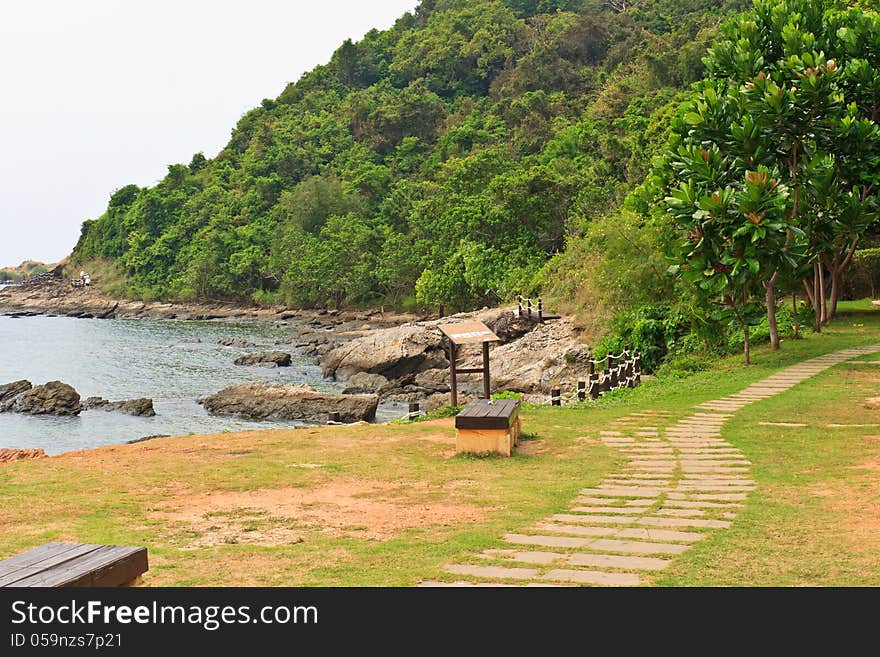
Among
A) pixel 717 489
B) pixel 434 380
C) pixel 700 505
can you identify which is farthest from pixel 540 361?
pixel 700 505

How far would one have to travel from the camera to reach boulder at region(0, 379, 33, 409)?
1387 inches

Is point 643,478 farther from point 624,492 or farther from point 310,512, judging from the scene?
point 310,512

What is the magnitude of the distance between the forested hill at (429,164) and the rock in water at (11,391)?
22.1m

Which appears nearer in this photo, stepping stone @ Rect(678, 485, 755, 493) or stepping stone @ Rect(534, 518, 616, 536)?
stepping stone @ Rect(534, 518, 616, 536)

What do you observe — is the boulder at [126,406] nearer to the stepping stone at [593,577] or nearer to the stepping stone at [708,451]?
the stepping stone at [708,451]

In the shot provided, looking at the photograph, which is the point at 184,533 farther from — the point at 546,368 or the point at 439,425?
the point at 546,368

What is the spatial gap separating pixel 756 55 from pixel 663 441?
37.5 ft

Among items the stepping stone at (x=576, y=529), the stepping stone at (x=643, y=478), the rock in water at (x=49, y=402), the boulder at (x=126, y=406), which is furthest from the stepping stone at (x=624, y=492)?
the rock in water at (x=49, y=402)

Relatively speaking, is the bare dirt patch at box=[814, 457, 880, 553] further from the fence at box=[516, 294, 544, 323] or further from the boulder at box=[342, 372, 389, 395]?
the fence at box=[516, 294, 544, 323]

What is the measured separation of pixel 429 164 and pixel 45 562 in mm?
77197

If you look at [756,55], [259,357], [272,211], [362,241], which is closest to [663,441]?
[756,55]

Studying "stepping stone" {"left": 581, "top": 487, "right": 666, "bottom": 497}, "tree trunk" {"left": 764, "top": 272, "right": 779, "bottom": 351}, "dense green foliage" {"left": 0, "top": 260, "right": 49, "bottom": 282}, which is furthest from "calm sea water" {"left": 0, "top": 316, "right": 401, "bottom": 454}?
"dense green foliage" {"left": 0, "top": 260, "right": 49, "bottom": 282}

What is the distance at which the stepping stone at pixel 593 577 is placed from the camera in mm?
6074

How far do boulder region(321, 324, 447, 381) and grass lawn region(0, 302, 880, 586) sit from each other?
69.1ft
